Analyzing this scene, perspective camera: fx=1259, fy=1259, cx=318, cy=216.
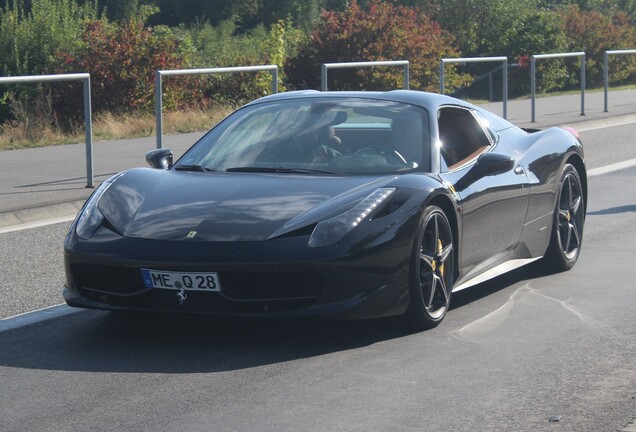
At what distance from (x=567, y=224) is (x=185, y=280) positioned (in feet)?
12.0

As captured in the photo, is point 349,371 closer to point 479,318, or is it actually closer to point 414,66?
point 479,318

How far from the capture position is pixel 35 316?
24.7ft

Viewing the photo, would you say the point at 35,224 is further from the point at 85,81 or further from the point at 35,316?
the point at 35,316

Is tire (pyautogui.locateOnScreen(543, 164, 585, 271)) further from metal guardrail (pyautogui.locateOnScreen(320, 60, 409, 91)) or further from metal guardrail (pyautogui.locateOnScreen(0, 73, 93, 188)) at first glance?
metal guardrail (pyautogui.locateOnScreen(320, 60, 409, 91))

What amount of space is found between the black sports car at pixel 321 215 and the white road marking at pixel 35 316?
0.54 m

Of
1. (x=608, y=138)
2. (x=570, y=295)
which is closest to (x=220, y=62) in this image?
(x=608, y=138)

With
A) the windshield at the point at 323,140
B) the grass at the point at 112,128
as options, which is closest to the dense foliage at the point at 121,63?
the grass at the point at 112,128

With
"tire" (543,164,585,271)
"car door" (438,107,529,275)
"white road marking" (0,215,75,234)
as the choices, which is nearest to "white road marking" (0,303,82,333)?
"car door" (438,107,529,275)

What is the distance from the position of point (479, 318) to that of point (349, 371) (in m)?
1.52

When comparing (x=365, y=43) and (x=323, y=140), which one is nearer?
(x=323, y=140)

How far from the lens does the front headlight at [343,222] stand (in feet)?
21.0

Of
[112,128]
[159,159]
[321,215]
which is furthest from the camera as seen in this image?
[112,128]

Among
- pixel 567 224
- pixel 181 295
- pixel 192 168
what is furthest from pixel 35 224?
pixel 181 295

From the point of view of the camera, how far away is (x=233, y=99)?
2359 centimetres
